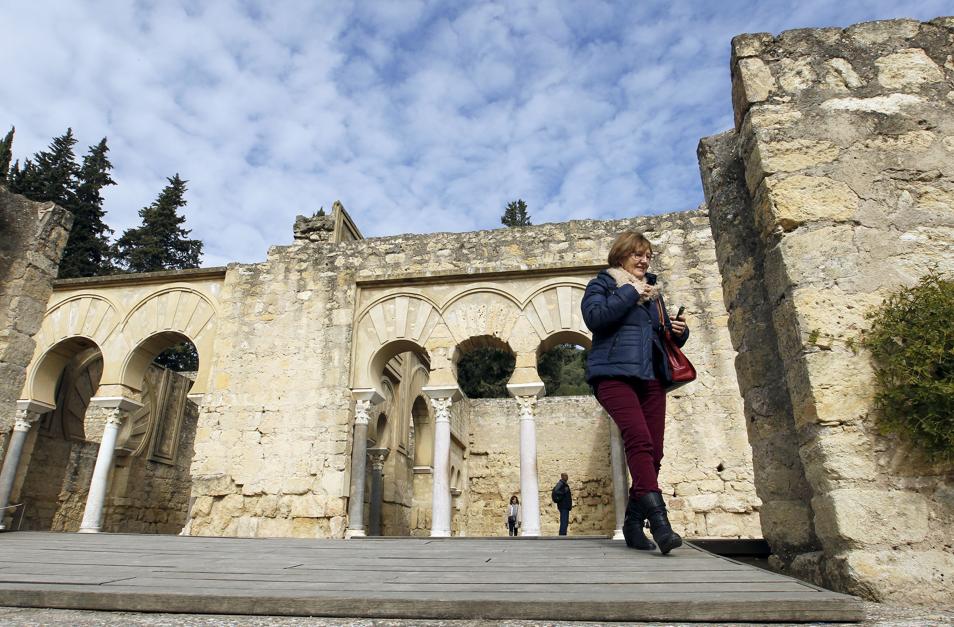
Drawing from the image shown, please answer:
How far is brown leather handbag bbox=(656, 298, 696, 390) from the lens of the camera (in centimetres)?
304

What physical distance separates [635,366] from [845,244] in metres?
1.07

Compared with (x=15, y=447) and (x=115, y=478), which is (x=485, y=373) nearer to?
(x=115, y=478)

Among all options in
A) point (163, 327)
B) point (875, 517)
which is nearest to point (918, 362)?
point (875, 517)

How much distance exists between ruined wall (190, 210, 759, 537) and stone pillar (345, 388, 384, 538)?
17 centimetres

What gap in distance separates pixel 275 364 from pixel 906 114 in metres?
7.85

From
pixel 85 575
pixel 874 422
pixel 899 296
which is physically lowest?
pixel 85 575

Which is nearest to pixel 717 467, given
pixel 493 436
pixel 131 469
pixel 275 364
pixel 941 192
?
pixel 941 192

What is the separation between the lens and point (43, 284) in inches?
275

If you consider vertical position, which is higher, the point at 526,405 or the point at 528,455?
the point at 526,405

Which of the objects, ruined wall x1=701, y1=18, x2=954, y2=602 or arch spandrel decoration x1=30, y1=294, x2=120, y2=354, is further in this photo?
arch spandrel decoration x1=30, y1=294, x2=120, y2=354

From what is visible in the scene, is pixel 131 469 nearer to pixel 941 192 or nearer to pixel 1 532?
pixel 1 532

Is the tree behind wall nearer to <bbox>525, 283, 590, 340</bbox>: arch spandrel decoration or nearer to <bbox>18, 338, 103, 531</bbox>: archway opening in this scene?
<bbox>18, 338, 103, 531</bbox>: archway opening

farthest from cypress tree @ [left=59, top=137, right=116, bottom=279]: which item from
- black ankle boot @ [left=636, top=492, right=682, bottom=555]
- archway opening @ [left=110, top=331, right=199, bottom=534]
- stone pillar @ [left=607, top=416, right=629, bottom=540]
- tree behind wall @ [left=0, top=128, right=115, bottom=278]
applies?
black ankle boot @ [left=636, top=492, right=682, bottom=555]

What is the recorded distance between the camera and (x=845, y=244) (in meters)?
2.73
